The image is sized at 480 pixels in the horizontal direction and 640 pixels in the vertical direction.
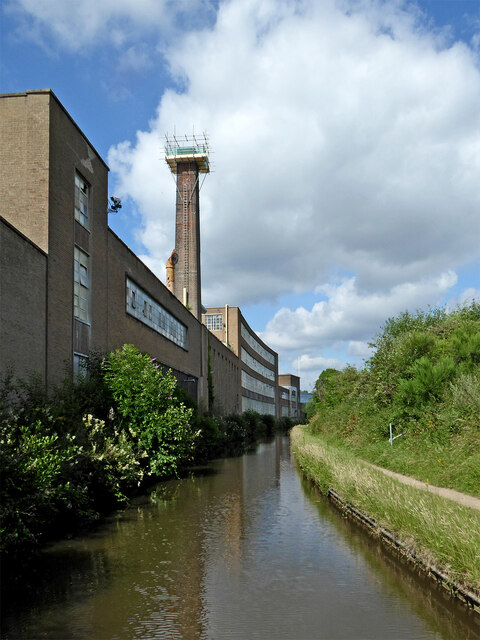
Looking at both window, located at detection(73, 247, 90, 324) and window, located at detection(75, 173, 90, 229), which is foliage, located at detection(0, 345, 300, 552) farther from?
window, located at detection(75, 173, 90, 229)

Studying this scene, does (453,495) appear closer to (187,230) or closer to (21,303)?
(21,303)

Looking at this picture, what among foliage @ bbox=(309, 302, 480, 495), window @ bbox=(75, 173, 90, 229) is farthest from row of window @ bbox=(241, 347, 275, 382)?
window @ bbox=(75, 173, 90, 229)

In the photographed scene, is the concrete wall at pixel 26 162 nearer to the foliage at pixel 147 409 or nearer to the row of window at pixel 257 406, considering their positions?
the foliage at pixel 147 409

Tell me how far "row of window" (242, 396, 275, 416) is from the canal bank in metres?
60.8

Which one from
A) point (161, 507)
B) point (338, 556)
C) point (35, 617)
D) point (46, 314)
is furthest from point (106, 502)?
point (35, 617)

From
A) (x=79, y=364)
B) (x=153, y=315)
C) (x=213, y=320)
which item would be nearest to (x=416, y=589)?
(x=79, y=364)

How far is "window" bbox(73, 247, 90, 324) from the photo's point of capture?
786 inches

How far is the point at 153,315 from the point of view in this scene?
31.0 m

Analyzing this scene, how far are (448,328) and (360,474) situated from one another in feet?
54.9

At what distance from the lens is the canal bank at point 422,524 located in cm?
742

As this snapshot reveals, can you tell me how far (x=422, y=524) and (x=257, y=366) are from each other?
8071 cm

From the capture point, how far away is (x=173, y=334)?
118 feet

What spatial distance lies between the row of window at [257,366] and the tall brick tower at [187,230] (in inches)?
933

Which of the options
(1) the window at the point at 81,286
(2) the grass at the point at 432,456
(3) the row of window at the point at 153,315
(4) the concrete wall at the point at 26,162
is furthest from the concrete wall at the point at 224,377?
(4) the concrete wall at the point at 26,162
